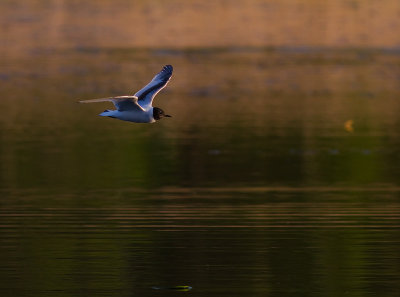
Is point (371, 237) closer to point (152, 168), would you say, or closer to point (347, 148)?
point (152, 168)

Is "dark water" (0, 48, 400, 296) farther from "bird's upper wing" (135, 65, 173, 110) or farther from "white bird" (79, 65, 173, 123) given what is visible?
"bird's upper wing" (135, 65, 173, 110)

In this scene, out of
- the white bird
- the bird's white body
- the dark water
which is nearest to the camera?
the dark water

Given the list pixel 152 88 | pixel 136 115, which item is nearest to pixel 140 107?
pixel 136 115

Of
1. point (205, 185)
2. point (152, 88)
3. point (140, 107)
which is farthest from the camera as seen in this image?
point (205, 185)

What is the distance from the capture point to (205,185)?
18.1 metres

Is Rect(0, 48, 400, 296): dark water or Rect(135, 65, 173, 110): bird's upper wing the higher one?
Rect(135, 65, 173, 110): bird's upper wing

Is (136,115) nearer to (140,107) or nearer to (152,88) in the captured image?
(140,107)

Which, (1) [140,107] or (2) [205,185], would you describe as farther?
(2) [205,185]

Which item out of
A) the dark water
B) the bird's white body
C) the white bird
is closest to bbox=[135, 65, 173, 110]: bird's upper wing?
the white bird

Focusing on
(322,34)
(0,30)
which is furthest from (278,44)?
(0,30)

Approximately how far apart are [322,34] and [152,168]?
29.8m

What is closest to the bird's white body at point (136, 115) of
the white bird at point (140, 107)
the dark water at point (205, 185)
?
the white bird at point (140, 107)

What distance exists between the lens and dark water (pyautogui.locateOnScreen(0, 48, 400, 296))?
39.1ft

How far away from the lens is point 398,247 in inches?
519
